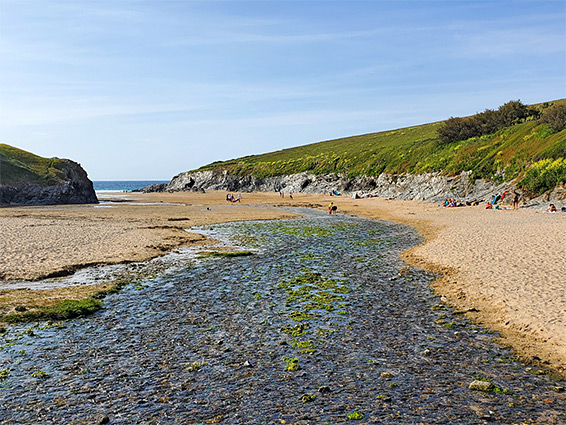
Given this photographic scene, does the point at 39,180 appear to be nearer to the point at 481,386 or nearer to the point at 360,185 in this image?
the point at 360,185

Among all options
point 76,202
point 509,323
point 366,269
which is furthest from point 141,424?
point 76,202

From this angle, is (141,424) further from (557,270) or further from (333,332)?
(557,270)

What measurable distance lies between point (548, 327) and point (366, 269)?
388 inches

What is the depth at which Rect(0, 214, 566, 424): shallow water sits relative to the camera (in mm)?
8664

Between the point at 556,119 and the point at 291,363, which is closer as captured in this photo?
the point at 291,363

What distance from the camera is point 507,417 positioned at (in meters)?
8.34

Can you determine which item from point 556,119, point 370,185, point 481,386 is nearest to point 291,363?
point 481,386

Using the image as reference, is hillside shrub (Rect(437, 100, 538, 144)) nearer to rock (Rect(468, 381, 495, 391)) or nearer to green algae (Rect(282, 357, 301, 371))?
rock (Rect(468, 381, 495, 391))

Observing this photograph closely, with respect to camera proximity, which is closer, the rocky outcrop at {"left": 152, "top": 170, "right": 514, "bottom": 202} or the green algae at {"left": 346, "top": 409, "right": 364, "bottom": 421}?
the green algae at {"left": 346, "top": 409, "right": 364, "bottom": 421}

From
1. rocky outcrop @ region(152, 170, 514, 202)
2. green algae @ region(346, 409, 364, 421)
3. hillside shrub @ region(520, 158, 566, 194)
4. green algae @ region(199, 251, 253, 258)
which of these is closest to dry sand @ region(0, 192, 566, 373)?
green algae @ region(199, 251, 253, 258)

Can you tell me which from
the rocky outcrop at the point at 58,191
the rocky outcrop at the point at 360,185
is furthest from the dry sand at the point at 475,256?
the rocky outcrop at the point at 58,191

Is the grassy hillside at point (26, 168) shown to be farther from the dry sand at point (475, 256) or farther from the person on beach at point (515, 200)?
the person on beach at point (515, 200)

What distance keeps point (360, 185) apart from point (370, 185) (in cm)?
337

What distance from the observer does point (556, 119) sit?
58.1 meters
